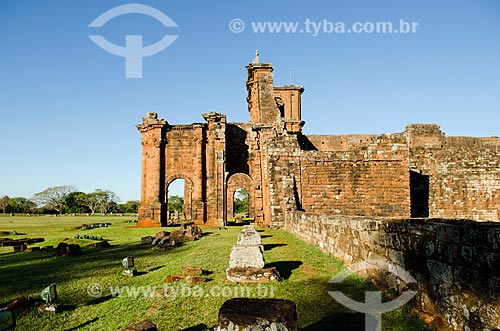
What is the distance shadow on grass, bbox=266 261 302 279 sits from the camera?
7.03 meters

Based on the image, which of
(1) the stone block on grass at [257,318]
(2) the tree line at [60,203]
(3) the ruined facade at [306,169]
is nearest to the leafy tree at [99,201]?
(2) the tree line at [60,203]

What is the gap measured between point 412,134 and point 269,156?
A: 15.9 m

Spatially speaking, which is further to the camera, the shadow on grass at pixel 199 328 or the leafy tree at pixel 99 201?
the leafy tree at pixel 99 201

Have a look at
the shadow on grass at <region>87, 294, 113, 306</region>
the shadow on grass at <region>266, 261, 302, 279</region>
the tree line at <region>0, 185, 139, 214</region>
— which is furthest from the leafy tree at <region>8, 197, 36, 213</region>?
the shadow on grass at <region>266, 261, 302, 279</region>

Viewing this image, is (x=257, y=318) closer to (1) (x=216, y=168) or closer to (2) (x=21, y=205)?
(1) (x=216, y=168)

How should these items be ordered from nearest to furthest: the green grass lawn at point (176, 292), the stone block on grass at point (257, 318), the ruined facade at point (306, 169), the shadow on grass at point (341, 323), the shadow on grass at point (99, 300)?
1. the stone block on grass at point (257, 318)
2. the shadow on grass at point (341, 323)
3. the green grass lawn at point (176, 292)
4. the shadow on grass at point (99, 300)
5. the ruined facade at point (306, 169)

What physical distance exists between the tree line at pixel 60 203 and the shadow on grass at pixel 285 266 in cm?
7896

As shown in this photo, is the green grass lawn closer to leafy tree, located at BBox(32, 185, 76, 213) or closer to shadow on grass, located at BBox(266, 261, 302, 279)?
shadow on grass, located at BBox(266, 261, 302, 279)

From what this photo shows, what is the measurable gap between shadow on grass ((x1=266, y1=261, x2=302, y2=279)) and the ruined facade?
24.8 feet

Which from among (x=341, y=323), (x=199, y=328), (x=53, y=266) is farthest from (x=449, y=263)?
(x=53, y=266)

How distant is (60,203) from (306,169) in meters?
78.5

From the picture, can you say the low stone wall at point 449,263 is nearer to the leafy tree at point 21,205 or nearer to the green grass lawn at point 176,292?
the green grass lawn at point 176,292

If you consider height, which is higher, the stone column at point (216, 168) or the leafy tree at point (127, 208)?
the stone column at point (216, 168)

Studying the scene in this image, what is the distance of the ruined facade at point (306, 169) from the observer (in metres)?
16.1
